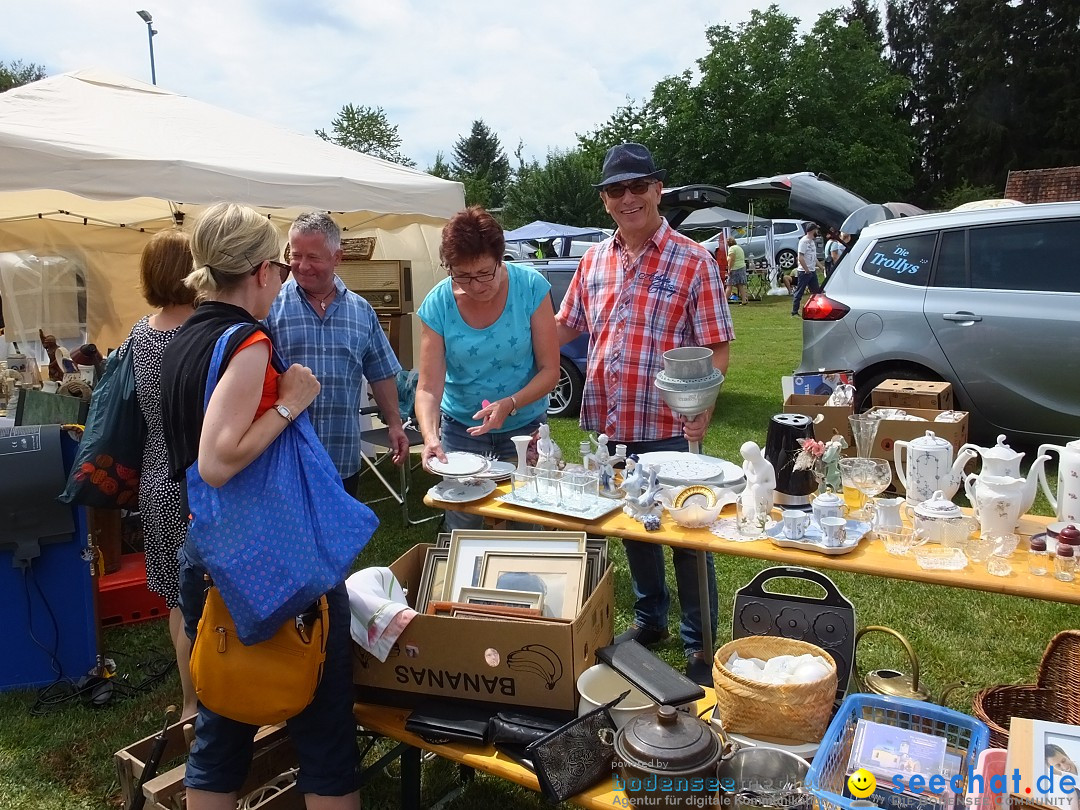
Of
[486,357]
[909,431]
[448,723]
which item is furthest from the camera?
[909,431]

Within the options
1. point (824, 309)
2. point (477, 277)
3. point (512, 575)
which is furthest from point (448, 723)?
point (824, 309)

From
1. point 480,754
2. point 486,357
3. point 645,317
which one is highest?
point 645,317

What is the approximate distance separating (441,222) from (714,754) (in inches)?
196

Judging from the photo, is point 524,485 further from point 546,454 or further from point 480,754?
point 480,754

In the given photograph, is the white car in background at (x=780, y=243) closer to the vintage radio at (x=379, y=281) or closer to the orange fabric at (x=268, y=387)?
the vintage radio at (x=379, y=281)

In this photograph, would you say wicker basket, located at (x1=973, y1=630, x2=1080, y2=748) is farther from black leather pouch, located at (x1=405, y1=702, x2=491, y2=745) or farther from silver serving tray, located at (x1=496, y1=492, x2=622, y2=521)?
black leather pouch, located at (x1=405, y1=702, x2=491, y2=745)

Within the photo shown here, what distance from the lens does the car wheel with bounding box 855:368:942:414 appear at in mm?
4684

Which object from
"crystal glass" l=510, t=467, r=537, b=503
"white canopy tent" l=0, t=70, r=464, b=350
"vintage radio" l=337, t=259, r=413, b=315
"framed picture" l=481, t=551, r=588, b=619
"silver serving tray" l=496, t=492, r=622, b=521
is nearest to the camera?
"framed picture" l=481, t=551, r=588, b=619

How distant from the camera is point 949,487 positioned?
198 centimetres

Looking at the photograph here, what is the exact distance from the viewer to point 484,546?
2.20 metres

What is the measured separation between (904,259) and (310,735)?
14.5ft

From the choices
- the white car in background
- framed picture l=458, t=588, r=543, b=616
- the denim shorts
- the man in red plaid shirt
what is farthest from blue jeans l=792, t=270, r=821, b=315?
the denim shorts

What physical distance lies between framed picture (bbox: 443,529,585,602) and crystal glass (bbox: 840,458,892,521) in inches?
29.7

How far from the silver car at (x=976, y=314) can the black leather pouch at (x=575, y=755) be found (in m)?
3.76
